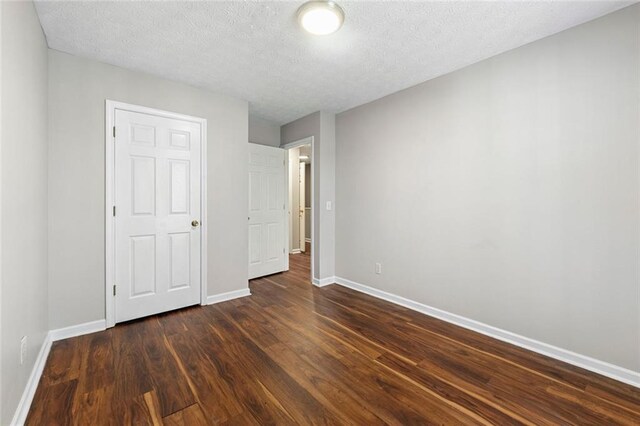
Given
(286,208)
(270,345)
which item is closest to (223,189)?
(286,208)

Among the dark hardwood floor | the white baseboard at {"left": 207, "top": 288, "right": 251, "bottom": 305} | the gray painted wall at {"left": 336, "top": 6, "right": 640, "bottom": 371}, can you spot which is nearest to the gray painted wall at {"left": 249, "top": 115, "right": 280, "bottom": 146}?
the gray painted wall at {"left": 336, "top": 6, "right": 640, "bottom": 371}

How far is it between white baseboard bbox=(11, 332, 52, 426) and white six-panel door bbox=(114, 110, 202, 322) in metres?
0.59

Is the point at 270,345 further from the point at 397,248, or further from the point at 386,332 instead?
the point at 397,248

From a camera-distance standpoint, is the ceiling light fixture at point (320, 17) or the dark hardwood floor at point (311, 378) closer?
the dark hardwood floor at point (311, 378)

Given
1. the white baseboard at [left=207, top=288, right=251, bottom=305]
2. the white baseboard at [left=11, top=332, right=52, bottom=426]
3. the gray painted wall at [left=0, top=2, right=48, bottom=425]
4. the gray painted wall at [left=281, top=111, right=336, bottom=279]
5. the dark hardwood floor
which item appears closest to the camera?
the gray painted wall at [left=0, top=2, right=48, bottom=425]

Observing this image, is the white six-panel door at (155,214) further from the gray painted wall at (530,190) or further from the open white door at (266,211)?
the gray painted wall at (530,190)

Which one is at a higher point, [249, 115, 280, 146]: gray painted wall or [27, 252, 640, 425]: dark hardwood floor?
[249, 115, 280, 146]: gray painted wall

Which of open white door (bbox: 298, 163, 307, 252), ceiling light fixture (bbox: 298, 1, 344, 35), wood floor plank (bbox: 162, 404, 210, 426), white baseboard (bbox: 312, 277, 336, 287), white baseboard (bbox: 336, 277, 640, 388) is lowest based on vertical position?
wood floor plank (bbox: 162, 404, 210, 426)

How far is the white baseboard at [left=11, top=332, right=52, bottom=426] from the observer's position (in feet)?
4.76

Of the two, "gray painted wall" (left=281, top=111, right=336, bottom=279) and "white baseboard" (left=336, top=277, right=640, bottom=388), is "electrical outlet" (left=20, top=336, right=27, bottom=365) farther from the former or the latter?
"white baseboard" (left=336, top=277, right=640, bottom=388)

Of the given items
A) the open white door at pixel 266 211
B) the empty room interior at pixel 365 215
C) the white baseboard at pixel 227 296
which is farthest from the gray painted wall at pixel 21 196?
the open white door at pixel 266 211

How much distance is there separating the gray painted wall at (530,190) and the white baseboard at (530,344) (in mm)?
43

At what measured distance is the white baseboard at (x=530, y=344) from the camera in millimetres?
1872

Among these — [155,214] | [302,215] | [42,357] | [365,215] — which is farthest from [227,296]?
[302,215]
